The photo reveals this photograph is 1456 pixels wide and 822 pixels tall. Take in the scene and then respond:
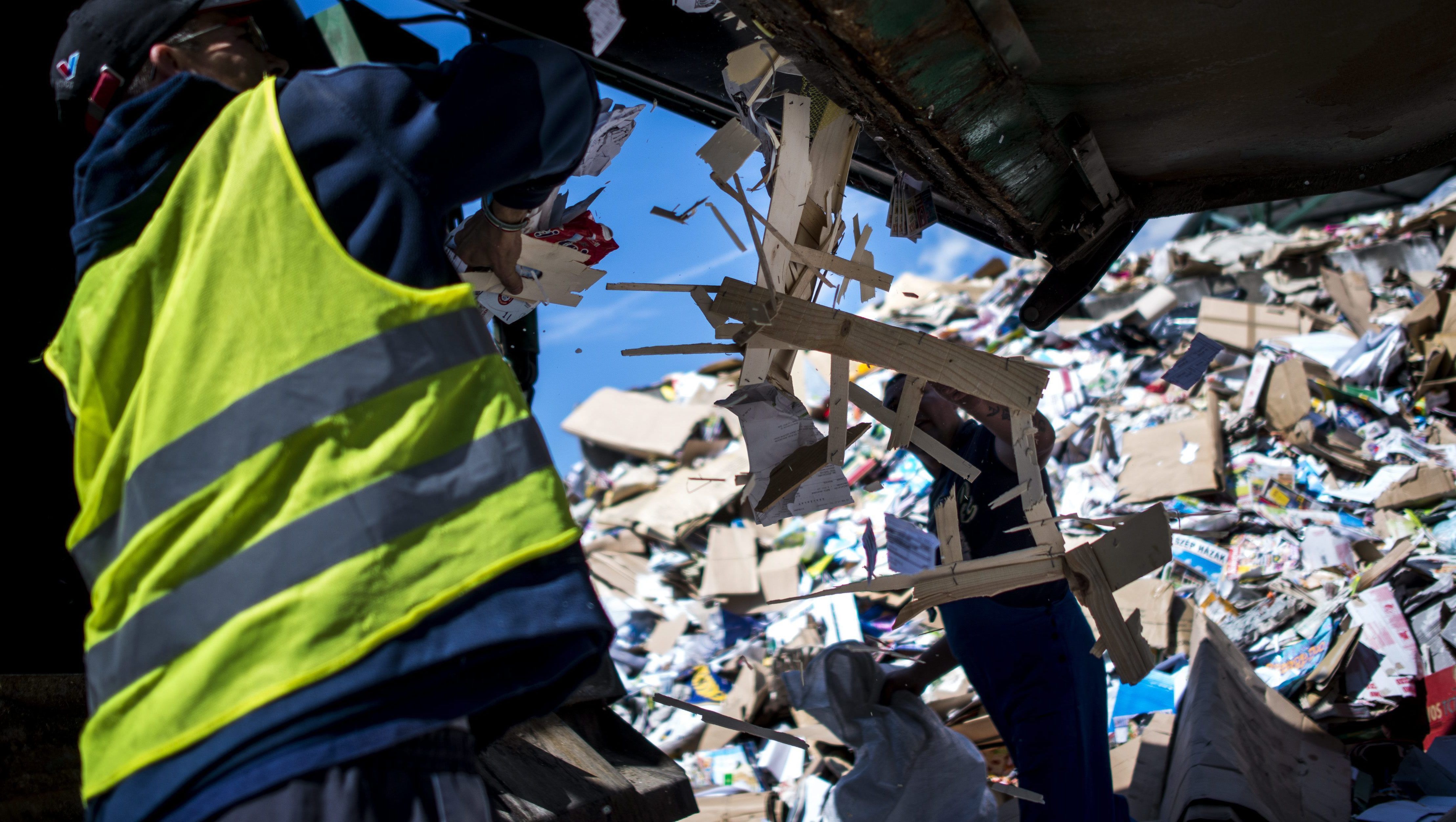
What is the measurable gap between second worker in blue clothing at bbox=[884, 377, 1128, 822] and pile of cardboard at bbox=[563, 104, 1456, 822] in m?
0.20

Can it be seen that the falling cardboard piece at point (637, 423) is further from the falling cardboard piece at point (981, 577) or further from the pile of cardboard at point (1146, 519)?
the falling cardboard piece at point (981, 577)

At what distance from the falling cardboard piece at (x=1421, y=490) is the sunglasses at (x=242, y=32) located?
205 inches

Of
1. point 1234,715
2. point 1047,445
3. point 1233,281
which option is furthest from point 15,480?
point 1233,281

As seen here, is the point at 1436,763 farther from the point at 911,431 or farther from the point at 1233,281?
the point at 1233,281

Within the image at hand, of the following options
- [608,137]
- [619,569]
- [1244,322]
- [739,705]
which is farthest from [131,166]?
[1244,322]

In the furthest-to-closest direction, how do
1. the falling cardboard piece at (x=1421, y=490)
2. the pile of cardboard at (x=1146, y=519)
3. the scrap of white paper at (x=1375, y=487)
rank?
the scrap of white paper at (x=1375, y=487)
the falling cardboard piece at (x=1421, y=490)
the pile of cardboard at (x=1146, y=519)

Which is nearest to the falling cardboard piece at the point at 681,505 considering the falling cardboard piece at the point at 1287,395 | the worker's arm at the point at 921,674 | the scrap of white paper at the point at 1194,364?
the falling cardboard piece at the point at 1287,395

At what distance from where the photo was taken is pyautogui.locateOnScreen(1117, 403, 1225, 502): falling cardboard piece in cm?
495

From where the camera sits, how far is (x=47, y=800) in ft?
4.45

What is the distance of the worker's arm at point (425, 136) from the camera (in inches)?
36.9

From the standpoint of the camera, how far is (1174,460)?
16.9ft

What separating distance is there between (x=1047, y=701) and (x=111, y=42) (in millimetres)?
2442

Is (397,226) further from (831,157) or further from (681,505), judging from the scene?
(681,505)

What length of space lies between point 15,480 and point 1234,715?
3.33 metres
